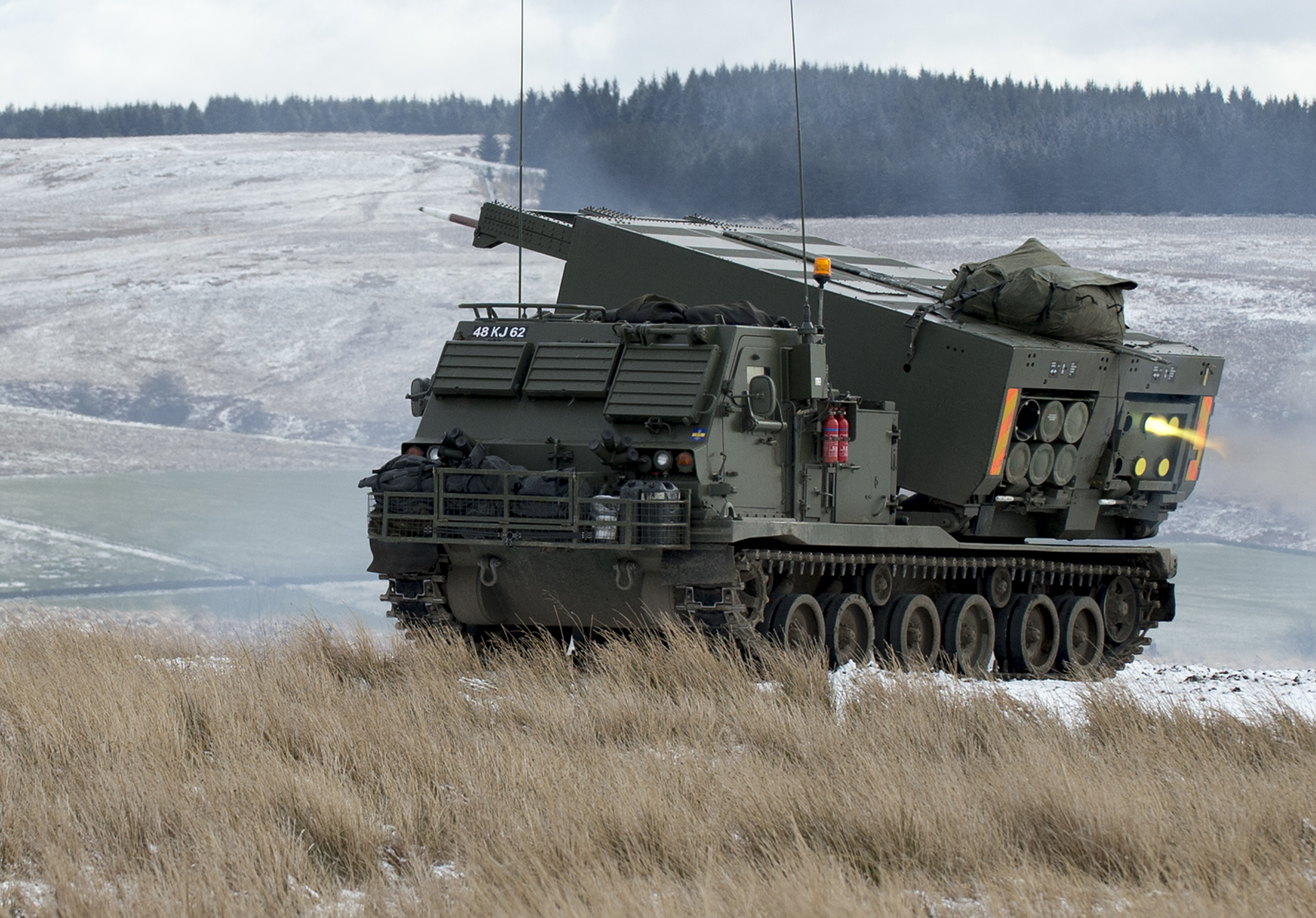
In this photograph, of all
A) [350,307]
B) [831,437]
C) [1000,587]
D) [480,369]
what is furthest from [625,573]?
[350,307]

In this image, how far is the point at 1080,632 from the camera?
15.0 meters

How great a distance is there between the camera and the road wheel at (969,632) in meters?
13.5

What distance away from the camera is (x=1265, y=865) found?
22.0 feet

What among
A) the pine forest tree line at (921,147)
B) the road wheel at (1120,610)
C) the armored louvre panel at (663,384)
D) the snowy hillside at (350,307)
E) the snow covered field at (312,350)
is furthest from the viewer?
the pine forest tree line at (921,147)

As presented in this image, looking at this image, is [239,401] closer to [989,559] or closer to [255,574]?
[255,574]

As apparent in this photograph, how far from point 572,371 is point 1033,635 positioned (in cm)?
473

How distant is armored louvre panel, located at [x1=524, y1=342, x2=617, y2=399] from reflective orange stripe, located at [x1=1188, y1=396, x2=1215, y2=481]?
5478 mm

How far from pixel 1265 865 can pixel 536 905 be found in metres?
2.83

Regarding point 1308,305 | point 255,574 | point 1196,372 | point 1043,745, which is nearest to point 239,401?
point 255,574

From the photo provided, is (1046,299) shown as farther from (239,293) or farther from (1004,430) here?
(239,293)

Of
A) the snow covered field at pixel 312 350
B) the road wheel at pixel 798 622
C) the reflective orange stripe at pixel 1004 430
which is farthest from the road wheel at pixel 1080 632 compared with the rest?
the road wheel at pixel 798 622

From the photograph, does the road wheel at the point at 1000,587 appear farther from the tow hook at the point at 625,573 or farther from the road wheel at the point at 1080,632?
the tow hook at the point at 625,573

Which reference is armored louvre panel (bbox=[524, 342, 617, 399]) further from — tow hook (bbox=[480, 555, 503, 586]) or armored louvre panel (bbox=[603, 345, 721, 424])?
tow hook (bbox=[480, 555, 503, 586])

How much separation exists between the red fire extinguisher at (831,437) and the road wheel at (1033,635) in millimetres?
2721
